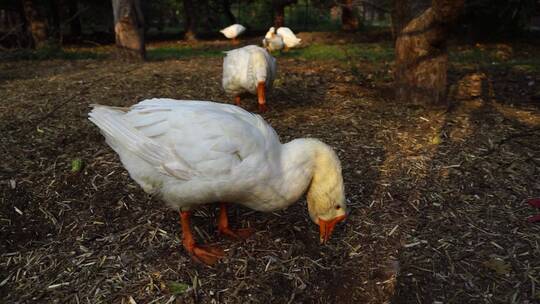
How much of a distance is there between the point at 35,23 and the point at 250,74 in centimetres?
1014

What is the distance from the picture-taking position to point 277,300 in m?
2.58

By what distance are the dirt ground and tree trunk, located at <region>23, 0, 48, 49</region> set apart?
855 centimetres

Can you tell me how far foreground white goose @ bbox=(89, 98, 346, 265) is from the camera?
2566 mm

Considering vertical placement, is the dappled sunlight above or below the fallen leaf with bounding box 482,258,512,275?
above

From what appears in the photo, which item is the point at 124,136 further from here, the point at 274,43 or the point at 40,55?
the point at 274,43

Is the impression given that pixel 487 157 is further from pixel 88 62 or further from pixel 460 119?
pixel 88 62

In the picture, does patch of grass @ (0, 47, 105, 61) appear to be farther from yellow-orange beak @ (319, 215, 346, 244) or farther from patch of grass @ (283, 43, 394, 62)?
yellow-orange beak @ (319, 215, 346, 244)

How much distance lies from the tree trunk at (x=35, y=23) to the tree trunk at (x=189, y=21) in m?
5.84

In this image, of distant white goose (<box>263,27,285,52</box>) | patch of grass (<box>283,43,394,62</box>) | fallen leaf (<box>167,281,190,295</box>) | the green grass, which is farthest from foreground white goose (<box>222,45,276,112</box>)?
distant white goose (<box>263,27,285,52</box>)

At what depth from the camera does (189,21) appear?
1781cm

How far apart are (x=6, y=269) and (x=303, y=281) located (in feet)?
6.35

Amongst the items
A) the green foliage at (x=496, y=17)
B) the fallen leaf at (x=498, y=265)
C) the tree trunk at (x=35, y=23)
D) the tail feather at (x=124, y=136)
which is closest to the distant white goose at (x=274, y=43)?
the green foliage at (x=496, y=17)

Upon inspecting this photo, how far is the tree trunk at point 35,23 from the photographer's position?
12602 mm

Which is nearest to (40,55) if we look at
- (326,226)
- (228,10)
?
(326,226)
